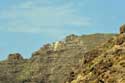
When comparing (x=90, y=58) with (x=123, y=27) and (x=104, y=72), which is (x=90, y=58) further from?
(x=104, y=72)

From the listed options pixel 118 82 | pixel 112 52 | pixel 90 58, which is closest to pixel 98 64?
pixel 112 52

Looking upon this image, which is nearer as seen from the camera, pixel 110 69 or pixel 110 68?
pixel 110 69

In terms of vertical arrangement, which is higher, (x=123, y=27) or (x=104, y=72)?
(x=123, y=27)

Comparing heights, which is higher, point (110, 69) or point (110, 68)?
point (110, 68)

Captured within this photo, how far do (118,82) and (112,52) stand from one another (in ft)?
35.9

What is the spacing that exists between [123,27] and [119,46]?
15.5 metres

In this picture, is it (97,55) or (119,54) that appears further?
(97,55)

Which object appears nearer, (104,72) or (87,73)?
(104,72)

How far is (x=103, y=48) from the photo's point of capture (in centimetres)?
9488

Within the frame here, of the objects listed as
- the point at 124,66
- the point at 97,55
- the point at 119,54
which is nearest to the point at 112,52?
the point at 119,54

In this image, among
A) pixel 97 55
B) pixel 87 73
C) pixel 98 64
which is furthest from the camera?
pixel 97 55

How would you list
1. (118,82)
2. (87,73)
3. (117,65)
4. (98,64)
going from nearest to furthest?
(118,82), (117,65), (98,64), (87,73)

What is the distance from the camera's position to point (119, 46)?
81062mm

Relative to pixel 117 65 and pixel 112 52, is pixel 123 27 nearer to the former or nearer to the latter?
pixel 112 52
